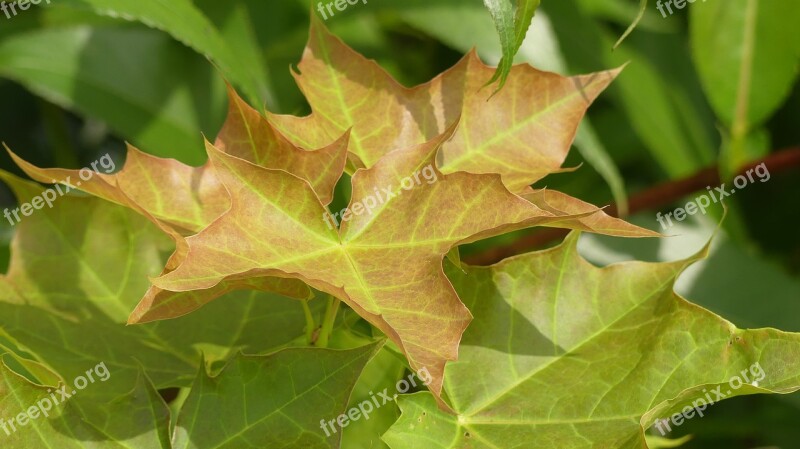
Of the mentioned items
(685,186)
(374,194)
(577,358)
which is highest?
(374,194)

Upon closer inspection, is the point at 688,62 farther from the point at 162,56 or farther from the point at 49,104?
the point at 49,104

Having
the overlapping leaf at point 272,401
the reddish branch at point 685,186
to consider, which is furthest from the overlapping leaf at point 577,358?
the reddish branch at point 685,186

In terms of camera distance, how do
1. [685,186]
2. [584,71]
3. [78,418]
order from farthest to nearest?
[584,71], [685,186], [78,418]

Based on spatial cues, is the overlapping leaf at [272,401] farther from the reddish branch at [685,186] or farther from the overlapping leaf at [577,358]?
the reddish branch at [685,186]

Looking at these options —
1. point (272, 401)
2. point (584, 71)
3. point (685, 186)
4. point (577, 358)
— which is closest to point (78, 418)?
point (272, 401)

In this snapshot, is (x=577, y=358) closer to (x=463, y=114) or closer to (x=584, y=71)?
(x=463, y=114)

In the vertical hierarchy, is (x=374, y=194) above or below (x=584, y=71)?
above
